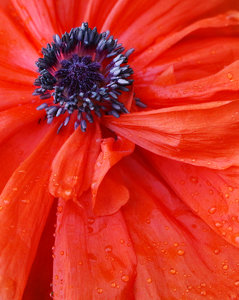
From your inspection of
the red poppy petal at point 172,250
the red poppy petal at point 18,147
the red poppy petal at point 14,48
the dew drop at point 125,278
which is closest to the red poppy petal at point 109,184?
the red poppy petal at point 172,250

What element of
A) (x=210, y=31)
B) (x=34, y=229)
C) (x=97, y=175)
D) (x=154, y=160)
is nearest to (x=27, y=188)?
(x=34, y=229)

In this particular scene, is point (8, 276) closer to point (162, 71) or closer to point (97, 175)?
point (97, 175)

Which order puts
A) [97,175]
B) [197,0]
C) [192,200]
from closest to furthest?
1. [97,175]
2. [192,200]
3. [197,0]

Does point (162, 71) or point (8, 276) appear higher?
point (162, 71)

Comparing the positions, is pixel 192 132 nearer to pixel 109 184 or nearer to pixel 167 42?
pixel 109 184

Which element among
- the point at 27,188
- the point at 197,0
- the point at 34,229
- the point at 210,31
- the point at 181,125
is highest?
the point at 197,0

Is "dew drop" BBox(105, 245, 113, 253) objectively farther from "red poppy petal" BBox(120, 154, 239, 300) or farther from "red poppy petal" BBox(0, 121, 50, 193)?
"red poppy petal" BBox(0, 121, 50, 193)
